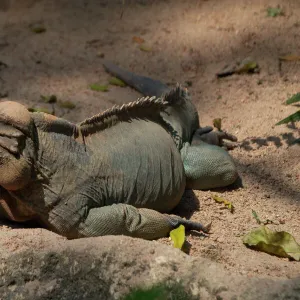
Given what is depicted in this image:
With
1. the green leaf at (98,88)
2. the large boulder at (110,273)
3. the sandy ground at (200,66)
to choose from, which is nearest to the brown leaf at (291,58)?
the sandy ground at (200,66)

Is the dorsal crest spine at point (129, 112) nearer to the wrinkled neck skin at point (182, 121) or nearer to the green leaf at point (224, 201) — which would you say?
the wrinkled neck skin at point (182, 121)

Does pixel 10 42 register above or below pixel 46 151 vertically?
below

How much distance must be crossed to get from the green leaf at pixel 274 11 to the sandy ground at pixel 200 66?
0.07 m

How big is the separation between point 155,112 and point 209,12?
12.1 feet

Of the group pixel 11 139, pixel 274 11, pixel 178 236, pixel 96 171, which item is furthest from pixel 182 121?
pixel 274 11

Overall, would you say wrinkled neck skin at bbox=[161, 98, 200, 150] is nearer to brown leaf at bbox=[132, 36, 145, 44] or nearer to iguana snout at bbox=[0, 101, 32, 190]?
iguana snout at bbox=[0, 101, 32, 190]

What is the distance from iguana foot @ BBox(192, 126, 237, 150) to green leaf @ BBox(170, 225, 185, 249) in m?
1.31

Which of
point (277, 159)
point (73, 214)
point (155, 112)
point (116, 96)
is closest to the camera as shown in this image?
point (73, 214)

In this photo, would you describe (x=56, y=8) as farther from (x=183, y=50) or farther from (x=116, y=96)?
(x=116, y=96)

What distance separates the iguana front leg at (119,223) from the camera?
3.99 meters

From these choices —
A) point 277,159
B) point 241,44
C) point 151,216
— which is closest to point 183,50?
point 241,44

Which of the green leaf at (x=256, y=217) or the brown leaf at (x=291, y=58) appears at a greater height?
the brown leaf at (x=291, y=58)

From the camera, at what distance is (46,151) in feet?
13.1

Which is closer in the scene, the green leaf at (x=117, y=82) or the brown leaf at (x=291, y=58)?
the green leaf at (x=117, y=82)
